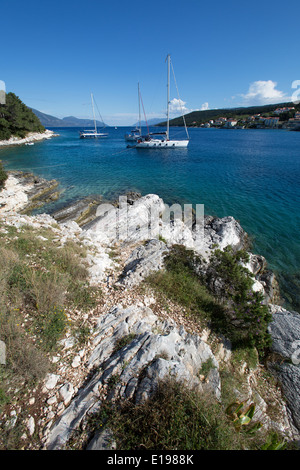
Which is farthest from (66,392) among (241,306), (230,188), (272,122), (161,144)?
(272,122)

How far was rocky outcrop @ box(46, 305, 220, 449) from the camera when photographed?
4047 millimetres

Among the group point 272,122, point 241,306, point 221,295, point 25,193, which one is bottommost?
point 221,295

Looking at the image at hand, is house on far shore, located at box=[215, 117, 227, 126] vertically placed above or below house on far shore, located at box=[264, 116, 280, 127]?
above

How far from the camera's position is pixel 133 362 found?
481 centimetres

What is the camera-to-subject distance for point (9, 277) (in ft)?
20.1

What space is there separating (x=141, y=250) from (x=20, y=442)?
7.74 m

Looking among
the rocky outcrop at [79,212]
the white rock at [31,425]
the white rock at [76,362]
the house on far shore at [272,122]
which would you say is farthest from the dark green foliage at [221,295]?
the house on far shore at [272,122]

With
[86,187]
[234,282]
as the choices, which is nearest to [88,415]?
[234,282]

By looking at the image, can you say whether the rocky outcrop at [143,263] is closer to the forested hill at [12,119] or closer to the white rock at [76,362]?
the white rock at [76,362]

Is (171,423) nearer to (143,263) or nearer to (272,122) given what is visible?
(143,263)

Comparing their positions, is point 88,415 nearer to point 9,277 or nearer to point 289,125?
point 9,277

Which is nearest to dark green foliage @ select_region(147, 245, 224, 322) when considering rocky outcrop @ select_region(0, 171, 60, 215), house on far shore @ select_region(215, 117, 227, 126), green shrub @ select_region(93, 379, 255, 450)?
green shrub @ select_region(93, 379, 255, 450)

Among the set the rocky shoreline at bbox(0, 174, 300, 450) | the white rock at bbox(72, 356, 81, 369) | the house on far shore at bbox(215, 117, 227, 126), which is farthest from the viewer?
the house on far shore at bbox(215, 117, 227, 126)

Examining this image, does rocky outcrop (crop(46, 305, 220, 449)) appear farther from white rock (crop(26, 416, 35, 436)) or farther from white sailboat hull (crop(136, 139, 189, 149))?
white sailboat hull (crop(136, 139, 189, 149))
